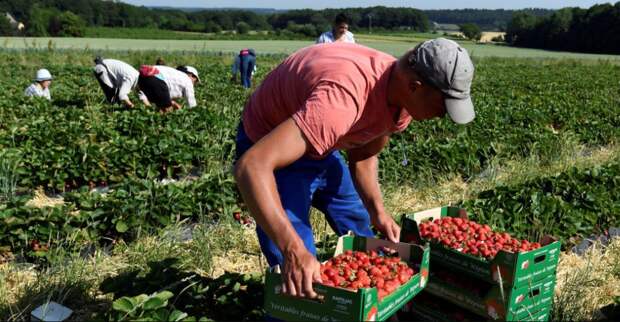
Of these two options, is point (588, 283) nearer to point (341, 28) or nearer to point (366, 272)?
point (366, 272)

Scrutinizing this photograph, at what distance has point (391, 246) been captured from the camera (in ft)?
9.02

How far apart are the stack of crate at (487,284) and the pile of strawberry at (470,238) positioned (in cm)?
7

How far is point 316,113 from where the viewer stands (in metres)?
2.18

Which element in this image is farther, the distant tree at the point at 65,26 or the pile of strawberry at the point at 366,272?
the distant tree at the point at 65,26

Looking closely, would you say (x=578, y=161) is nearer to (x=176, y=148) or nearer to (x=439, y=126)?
(x=439, y=126)

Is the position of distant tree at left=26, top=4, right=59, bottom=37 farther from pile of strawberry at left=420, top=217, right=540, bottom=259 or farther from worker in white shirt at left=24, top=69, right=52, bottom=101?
pile of strawberry at left=420, top=217, right=540, bottom=259

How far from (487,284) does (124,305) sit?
1566 mm

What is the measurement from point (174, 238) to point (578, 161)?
495 cm

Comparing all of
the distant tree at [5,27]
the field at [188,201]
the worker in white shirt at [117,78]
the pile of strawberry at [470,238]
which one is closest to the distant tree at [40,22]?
the distant tree at [5,27]

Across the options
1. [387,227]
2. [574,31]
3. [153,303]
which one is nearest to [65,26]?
[574,31]

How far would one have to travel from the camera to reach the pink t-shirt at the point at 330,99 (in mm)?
2211

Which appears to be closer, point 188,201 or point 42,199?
point 188,201

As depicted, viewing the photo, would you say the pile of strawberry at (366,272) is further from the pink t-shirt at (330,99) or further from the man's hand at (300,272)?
the pink t-shirt at (330,99)

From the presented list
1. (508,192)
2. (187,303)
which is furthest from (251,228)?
(508,192)
